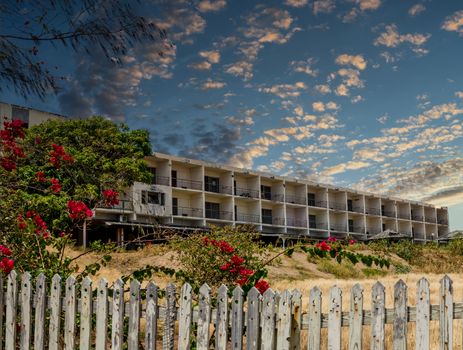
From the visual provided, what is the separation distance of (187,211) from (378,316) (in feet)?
145

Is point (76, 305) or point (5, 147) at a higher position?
point (5, 147)

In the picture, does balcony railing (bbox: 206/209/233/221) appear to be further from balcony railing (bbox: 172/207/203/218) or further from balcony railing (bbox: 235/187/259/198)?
balcony railing (bbox: 235/187/259/198)

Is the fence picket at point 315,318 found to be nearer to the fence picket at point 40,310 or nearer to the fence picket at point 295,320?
the fence picket at point 295,320

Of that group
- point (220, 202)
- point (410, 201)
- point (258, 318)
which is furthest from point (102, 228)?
point (410, 201)

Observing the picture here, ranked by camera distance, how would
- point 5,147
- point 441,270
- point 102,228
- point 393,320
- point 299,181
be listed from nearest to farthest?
point 393,320
point 5,147
point 441,270
point 102,228
point 299,181

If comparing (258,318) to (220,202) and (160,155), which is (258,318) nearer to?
(160,155)

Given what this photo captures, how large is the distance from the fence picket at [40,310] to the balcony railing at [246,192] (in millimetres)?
46943

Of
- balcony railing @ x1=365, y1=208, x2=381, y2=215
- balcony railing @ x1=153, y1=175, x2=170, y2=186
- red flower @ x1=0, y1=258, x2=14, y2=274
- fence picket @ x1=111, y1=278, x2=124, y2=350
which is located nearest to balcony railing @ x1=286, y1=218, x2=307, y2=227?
balcony railing @ x1=365, y1=208, x2=381, y2=215

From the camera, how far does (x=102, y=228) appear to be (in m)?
42.2

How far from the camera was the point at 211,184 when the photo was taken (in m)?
51.7

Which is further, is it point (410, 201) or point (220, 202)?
point (410, 201)

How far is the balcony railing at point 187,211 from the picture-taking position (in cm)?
4762

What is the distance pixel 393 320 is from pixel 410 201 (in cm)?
7401

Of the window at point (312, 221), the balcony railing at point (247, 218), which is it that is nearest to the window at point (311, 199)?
the window at point (312, 221)
